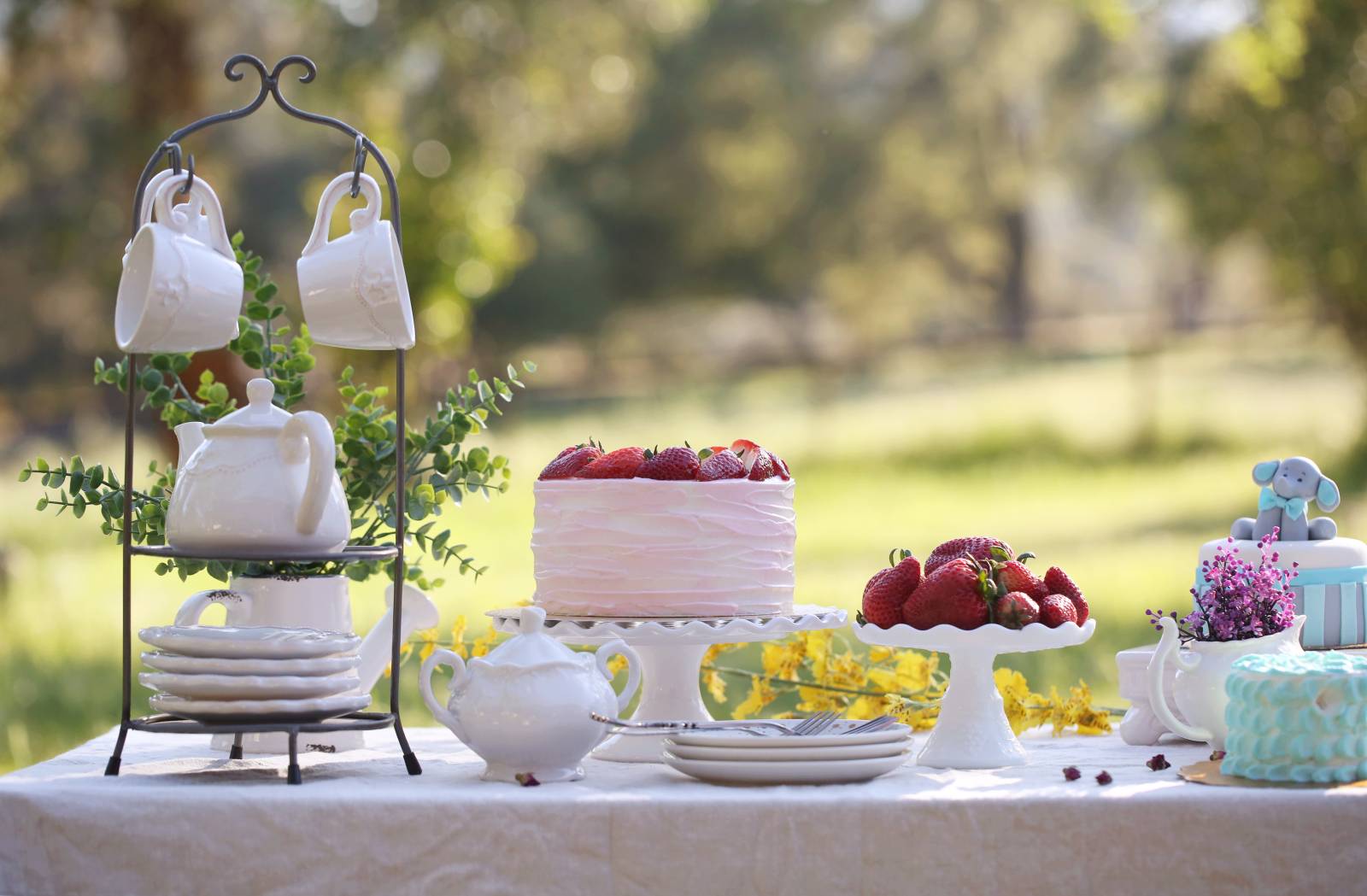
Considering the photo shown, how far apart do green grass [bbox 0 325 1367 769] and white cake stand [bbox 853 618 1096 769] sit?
9.17 feet

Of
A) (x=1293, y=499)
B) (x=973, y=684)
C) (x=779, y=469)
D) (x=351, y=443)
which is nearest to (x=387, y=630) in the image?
(x=351, y=443)

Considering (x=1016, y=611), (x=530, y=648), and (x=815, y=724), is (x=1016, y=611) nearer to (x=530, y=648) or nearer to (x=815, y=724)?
(x=815, y=724)

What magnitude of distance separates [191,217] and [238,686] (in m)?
0.59

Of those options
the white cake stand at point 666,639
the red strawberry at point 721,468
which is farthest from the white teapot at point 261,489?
Result: the red strawberry at point 721,468

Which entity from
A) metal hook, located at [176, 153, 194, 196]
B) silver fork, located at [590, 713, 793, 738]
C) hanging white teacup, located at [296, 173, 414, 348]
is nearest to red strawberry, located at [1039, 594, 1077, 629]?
silver fork, located at [590, 713, 793, 738]

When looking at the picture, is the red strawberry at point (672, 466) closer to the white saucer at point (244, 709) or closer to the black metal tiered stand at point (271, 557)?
the black metal tiered stand at point (271, 557)

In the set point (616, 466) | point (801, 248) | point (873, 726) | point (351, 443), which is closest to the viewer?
point (873, 726)

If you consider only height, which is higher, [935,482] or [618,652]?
[935,482]

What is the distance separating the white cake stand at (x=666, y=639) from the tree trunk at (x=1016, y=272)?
1564 centimetres

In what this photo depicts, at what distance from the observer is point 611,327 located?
1841 cm

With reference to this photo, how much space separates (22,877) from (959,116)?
50.6 feet

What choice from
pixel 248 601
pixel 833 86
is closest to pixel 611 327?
pixel 833 86

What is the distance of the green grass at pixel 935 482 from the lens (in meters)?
6.38

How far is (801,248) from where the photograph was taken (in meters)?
16.7
